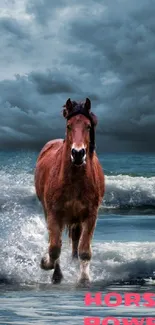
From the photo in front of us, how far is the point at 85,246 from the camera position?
973cm

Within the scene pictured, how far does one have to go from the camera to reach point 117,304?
25.5 feet

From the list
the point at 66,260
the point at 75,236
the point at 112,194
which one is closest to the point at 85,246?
the point at 75,236

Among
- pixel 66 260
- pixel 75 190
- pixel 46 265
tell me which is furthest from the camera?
pixel 66 260

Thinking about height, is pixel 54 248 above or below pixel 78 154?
below

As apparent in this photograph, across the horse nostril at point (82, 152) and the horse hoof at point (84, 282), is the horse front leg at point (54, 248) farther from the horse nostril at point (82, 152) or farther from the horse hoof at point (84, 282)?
the horse nostril at point (82, 152)

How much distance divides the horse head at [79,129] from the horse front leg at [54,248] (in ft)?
3.10

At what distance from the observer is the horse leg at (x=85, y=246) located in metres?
9.62

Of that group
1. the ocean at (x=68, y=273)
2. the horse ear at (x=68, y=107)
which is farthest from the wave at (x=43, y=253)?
the horse ear at (x=68, y=107)

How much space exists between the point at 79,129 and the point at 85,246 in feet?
5.41

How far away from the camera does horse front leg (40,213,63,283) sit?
9641mm

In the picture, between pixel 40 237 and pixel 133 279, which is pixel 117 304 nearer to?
pixel 133 279

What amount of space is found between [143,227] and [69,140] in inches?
433

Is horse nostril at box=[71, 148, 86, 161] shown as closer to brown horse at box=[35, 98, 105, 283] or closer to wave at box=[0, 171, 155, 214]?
brown horse at box=[35, 98, 105, 283]

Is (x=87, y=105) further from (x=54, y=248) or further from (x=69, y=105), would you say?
(x=54, y=248)
